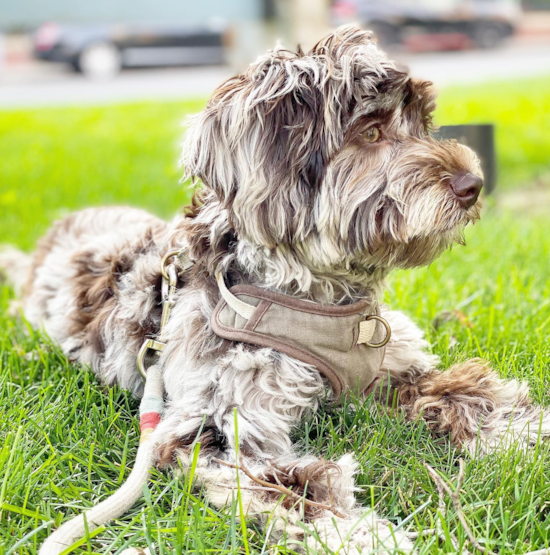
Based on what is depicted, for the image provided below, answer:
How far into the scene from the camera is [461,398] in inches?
123

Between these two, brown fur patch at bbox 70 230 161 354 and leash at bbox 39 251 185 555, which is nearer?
leash at bbox 39 251 185 555

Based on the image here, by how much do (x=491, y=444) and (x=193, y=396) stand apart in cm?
117

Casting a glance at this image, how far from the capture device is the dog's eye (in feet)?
9.17

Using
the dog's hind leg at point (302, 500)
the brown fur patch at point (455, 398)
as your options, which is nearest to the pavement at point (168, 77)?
the brown fur patch at point (455, 398)

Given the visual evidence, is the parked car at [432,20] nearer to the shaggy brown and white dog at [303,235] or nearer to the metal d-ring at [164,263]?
the metal d-ring at [164,263]

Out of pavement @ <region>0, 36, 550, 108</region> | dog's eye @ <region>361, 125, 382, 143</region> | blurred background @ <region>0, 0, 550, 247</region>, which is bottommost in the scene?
pavement @ <region>0, 36, 550, 108</region>

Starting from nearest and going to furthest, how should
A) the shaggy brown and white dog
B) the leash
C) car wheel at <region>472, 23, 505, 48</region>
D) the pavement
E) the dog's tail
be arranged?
1. the leash
2. the shaggy brown and white dog
3. the dog's tail
4. the pavement
5. car wheel at <region>472, 23, 505, 48</region>

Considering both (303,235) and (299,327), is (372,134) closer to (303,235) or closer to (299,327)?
(303,235)

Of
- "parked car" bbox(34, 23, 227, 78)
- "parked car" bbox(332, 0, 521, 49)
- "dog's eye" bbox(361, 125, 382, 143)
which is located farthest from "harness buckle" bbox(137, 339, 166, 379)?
"parked car" bbox(332, 0, 521, 49)

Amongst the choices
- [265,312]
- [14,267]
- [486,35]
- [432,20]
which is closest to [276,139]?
[265,312]

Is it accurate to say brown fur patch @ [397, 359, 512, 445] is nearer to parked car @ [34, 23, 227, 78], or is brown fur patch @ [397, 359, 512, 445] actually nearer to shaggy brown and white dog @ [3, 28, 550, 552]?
shaggy brown and white dog @ [3, 28, 550, 552]

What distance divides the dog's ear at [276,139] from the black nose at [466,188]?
453 millimetres

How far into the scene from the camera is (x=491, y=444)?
9.35 ft

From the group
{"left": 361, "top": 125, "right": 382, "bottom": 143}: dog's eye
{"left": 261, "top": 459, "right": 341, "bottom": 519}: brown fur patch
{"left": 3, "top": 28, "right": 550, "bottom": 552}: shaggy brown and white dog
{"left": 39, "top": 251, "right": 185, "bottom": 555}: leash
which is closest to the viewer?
{"left": 39, "top": 251, "right": 185, "bottom": 555}: leash
